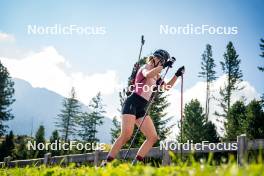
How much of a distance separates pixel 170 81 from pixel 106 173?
4125mm

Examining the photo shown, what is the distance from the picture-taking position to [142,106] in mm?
6902

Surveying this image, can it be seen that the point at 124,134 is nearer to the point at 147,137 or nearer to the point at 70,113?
the point at 147,137

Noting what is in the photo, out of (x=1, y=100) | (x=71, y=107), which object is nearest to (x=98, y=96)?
(x=71, y=107)

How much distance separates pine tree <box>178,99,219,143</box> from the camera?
1575 inches

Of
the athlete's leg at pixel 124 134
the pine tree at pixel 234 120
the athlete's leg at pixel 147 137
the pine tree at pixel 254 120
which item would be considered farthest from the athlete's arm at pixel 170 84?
the pine tree at pixel 234 120

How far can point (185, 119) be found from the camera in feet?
137

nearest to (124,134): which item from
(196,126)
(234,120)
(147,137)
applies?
(147,137)

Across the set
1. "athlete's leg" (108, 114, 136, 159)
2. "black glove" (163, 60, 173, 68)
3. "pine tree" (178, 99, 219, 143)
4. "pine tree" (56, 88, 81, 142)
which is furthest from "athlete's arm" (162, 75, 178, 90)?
"pine tree" (56, 88, 81, 142)

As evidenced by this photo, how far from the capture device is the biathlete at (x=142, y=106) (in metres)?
6.65

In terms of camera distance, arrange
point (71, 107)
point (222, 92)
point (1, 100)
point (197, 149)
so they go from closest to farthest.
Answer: point (197, 149) < point (1, 100) < point (222, 92) < point (71, 107)

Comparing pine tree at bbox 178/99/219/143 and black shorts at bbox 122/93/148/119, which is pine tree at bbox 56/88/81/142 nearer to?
pine tree at bbox 178/99/219/143

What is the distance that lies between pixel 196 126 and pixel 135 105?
35219 mm

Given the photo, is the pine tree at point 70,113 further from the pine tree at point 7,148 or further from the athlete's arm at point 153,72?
the athlete's arm at point 153,72

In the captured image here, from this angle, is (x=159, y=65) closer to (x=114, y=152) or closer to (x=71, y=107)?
(x=114, y=152)
